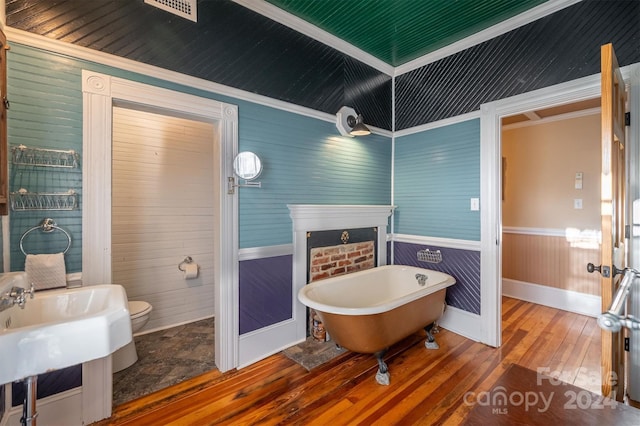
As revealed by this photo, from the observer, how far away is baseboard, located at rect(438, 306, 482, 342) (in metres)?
2.72

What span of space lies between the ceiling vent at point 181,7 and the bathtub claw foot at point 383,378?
284 centimetres

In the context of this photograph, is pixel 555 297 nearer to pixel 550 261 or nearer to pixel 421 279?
pixel 550 261

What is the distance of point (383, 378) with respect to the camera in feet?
6.78

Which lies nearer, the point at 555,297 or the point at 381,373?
the point at 381,373

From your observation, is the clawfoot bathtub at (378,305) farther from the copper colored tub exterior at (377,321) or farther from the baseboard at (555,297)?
the baseboard at (555,297)

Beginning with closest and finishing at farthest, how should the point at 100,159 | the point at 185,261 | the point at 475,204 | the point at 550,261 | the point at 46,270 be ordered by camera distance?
the point at 46,270 → the point at 100,159 → the point at 475,204 → the point at 185,261 → the point at 550,261

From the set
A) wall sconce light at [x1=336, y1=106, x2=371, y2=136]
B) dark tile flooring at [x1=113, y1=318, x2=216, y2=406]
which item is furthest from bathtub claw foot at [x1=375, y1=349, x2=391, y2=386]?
wall sconce light at [x1=336, y1=106, x2=371, y2=136]

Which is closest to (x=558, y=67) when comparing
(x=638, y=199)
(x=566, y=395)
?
(x=638, y=199)

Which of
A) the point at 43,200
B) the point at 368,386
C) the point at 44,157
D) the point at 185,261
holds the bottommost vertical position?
the point at 368,386

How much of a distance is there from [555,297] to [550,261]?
1.42 feet

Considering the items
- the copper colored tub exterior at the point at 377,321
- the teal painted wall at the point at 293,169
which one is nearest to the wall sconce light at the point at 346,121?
the teal painted wall at the point at 293,169

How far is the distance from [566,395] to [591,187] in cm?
350

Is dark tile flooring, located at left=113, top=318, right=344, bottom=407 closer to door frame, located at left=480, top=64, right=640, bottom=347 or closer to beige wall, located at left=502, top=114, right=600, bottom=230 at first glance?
door frame, located at left=480, top=64, right=640, bottom=347

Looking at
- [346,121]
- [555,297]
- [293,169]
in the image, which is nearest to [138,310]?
[293,169]
